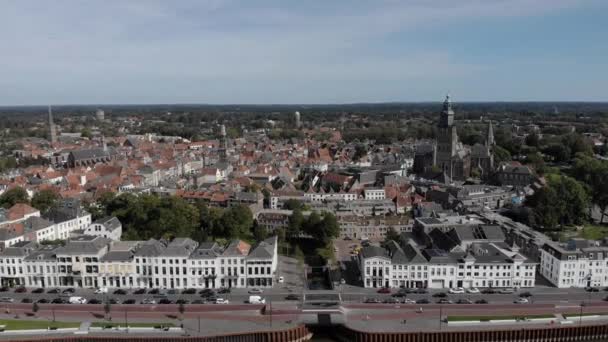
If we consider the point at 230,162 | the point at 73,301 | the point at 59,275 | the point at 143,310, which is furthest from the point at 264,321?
the point at 230,162

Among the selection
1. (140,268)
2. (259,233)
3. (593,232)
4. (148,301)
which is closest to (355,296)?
(148,301)

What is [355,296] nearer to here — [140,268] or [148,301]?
[148,301]

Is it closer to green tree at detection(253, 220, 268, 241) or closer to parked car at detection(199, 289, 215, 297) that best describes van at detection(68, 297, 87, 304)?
parked car at detection(199, 289, 215, 297)

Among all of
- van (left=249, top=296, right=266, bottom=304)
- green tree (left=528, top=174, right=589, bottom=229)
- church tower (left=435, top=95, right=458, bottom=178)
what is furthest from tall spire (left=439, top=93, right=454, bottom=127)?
A: van (left=249, top=296, right=266, bottom=304)

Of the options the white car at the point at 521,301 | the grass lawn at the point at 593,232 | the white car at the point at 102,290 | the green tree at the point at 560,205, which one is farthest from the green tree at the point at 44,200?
the grass lawn at the point at 593,232

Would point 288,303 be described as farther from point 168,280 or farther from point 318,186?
point 318,186
